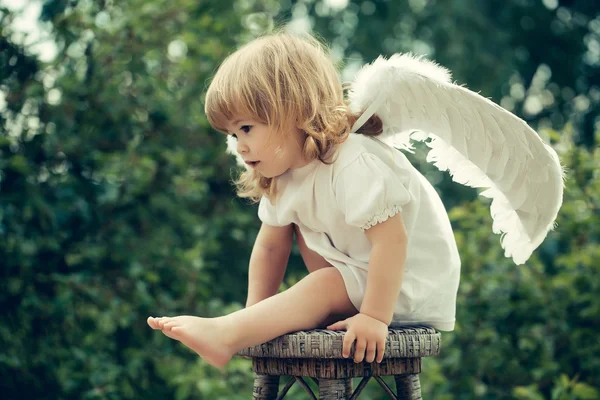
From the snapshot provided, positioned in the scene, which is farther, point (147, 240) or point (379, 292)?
point (147, 240)

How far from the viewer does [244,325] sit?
4.82ft

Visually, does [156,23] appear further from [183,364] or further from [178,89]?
[183,364]

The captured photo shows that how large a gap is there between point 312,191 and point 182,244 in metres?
1.92

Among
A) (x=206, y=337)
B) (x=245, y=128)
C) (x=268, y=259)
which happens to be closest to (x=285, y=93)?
(x=245, y=128)

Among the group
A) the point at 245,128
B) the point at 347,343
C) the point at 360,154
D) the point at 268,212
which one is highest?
the point at 245,128

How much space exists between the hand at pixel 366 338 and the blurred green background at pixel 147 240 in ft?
4.41

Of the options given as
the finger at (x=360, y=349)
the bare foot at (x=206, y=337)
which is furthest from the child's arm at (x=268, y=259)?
the finger at (x=360, y=349)

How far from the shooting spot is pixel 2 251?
257cm

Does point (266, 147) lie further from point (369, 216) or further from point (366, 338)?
point (366, 338)

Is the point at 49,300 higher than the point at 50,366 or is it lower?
higher

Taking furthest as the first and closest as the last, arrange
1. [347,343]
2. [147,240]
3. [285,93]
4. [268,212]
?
[147,240] < [268,212] < [285,93] < [347,343]

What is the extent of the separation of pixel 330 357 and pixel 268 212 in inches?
18.0

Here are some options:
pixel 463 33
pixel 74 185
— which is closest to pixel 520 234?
pixel 74 185

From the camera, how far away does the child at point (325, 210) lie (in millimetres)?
1478
